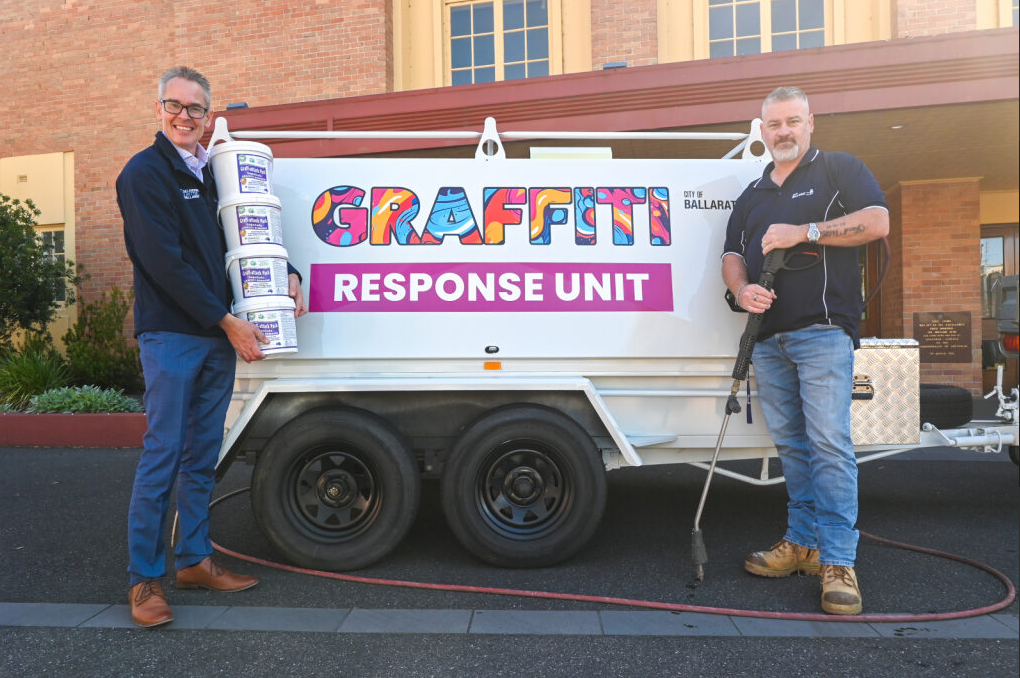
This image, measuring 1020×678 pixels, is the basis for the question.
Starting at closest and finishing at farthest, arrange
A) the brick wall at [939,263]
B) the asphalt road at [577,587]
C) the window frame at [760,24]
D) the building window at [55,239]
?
1. the asphalt road at [577,587]
2. the brick wall at [939,263]
3. the window frame at [760,24]
4. the building window at [55,239]

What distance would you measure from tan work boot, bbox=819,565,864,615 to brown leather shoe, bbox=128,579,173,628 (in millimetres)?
2944

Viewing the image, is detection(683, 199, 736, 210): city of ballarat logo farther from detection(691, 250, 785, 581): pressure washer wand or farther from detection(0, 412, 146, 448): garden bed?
detection(0, 412, 146, 448): garden bed

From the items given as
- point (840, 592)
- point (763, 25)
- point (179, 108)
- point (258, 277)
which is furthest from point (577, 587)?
point (763, 25)

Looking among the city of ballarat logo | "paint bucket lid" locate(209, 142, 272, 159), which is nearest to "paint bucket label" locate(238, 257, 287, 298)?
"paint bucket lid" locate(209, 142, 272, 159)

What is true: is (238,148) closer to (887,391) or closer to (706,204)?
(706,204)

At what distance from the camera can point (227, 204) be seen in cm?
338

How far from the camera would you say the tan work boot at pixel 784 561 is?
3.51 m

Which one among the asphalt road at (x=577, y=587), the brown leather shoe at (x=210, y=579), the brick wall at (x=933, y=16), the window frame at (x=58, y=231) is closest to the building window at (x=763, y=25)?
the brick wall at (x=933, y=16)

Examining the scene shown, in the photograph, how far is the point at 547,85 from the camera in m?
8.14

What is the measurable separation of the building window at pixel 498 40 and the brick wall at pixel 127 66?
1203mm

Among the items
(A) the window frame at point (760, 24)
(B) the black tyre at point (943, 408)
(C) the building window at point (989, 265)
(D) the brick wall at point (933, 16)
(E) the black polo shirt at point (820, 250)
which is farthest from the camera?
(A) the window frame at point (760, 24)

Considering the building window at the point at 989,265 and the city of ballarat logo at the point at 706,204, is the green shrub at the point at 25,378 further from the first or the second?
the building window at the point at 989,265

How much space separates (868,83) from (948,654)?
Result: 20.9ft

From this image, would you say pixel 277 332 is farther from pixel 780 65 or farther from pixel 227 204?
pixel 780 65
